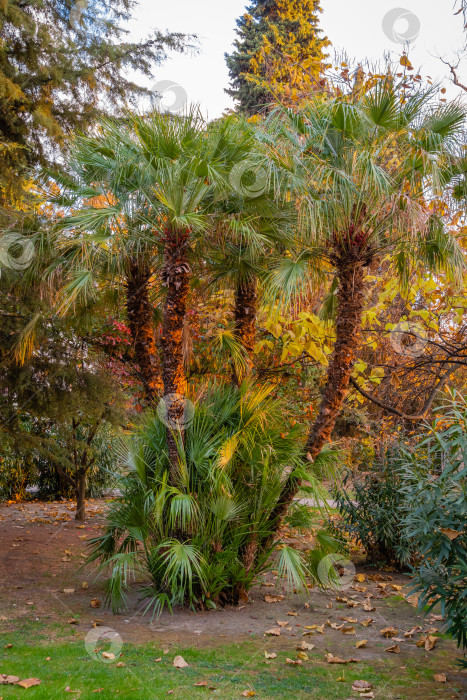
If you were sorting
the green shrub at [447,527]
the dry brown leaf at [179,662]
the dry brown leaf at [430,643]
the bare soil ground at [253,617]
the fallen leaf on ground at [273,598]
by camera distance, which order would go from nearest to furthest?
the green shrub at [447,527] → the dry brown leaf at [179,662] → the dry brown leaf at [430,643] → the bare soil ground at [253,617] → the fallen leaf on ground at [273,598]

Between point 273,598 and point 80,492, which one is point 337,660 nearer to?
point 273,598

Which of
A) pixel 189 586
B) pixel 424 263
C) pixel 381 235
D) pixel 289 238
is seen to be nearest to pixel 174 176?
pixel 289 238

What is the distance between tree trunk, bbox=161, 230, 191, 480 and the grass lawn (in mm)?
2152

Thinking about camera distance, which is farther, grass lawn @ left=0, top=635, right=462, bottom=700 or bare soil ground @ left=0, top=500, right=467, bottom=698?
bare soil ground @ left=0, top=500, right=467, bottom=698

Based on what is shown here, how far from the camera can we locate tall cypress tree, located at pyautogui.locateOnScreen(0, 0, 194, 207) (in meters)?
7.96

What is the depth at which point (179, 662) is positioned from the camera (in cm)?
501

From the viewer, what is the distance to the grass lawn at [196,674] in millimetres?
4402

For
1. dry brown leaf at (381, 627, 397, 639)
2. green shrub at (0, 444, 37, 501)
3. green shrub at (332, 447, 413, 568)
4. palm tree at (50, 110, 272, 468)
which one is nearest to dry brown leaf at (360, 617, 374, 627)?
dry brown leaf at (381, 627, 397, 639)

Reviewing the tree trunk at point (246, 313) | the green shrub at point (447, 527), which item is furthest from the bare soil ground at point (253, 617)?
the tree trunk at point (246, 313)

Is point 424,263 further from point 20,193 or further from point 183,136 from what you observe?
point 20,193

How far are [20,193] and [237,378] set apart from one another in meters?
3.78

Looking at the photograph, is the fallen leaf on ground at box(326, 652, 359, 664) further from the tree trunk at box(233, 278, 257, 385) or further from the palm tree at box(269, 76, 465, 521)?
the tree trunk at box(233, 278, 257, 385)

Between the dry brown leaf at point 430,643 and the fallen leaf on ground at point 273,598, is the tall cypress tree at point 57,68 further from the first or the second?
the dry brown leaf at point 430,643

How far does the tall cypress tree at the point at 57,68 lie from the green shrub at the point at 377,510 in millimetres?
6254
